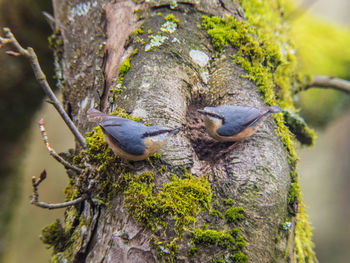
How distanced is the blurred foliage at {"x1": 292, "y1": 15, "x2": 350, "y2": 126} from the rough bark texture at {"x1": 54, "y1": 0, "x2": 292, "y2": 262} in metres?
2.03

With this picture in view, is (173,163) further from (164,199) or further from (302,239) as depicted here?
(302,239)

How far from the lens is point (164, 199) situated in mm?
1456

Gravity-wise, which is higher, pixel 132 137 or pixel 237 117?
pixel 237 117

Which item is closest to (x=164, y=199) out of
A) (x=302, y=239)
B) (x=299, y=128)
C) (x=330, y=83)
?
(x=302, y=239)

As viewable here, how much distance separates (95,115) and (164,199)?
0.63 meters

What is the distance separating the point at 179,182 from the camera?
152 cm

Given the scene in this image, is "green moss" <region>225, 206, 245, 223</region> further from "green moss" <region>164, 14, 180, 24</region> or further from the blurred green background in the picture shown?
the blurred green background

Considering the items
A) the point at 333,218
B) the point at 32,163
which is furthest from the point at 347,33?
the point at 32,163

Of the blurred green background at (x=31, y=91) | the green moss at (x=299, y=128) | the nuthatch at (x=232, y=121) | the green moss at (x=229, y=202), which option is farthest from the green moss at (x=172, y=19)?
the blurred green background at (x=31, y=91)

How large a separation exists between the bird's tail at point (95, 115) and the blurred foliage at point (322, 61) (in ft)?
9.08

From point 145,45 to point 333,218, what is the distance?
796 cm

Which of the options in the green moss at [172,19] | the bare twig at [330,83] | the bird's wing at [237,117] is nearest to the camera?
the bird's wing at [237,117]

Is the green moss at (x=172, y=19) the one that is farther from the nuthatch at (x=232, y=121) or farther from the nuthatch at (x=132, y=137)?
the nuthatch at (x=132, y=137)

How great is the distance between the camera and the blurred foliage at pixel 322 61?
12.3ft
